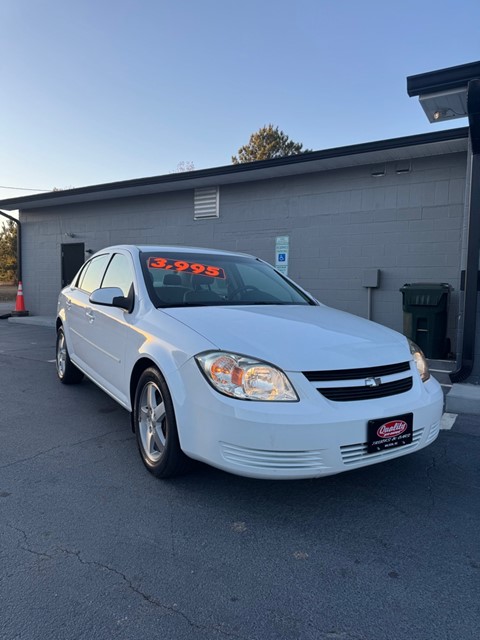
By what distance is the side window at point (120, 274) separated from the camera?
152 inches

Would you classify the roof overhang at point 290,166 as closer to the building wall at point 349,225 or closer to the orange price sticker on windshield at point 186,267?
the building wall at point 349,225

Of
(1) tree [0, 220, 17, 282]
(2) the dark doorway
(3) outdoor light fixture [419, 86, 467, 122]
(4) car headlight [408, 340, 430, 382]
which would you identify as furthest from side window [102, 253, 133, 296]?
(1) tree [0, 220, 17, 282]

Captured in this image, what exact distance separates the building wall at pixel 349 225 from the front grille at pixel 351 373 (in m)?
5.21

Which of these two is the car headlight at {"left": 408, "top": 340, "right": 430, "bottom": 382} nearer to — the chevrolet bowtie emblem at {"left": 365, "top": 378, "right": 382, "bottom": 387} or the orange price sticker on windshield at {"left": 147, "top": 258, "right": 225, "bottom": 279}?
the chevrolet bowtie emblem at {"left": 365, "top": 378, "right": 382, "bottom": 387}

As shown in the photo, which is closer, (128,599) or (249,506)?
(128,599)

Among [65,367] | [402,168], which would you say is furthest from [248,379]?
[402,168]

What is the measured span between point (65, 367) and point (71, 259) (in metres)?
8.57

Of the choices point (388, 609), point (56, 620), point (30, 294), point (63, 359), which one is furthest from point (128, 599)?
point (30, 294)

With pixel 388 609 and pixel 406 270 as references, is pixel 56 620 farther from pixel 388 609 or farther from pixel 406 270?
pixel 406 270

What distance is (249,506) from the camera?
2750 millimetres

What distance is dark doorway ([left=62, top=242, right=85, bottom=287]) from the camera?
43.4ft

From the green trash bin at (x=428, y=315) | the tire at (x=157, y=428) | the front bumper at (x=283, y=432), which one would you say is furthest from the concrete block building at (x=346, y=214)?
the tire at (x=157, y=428)

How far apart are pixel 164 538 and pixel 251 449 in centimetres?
63

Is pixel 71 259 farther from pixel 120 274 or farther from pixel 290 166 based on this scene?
pixel 120 274
